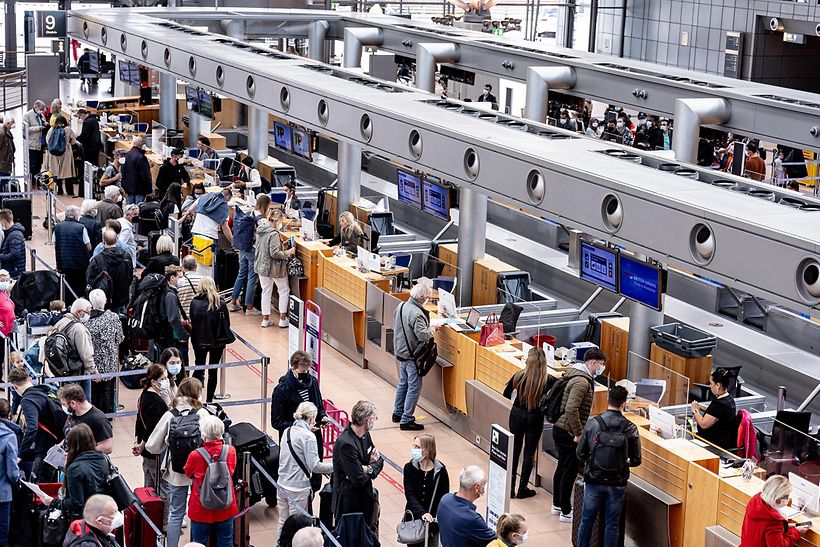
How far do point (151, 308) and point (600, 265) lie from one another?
167 inches

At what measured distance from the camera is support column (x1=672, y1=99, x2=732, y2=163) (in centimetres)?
1324

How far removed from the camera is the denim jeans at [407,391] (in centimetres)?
1171

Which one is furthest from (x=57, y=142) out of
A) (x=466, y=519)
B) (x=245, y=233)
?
(x=466, y=519)

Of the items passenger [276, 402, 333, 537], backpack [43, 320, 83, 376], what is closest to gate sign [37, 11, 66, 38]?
backpack [43, 320, 83, 376]

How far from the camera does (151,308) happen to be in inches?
461

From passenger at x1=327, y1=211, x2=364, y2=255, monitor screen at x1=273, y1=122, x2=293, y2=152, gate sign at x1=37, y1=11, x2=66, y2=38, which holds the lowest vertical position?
passenger at x1=327, y1=211, x2=364, y2=255

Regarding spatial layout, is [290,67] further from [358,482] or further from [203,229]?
[358,482]

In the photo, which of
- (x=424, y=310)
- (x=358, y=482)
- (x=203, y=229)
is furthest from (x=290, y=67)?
(x=358, y=482)

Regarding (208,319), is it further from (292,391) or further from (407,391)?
(292,391)

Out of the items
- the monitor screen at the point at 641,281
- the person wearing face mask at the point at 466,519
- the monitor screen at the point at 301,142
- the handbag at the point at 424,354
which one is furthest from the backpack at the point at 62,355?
the monitor screen at the point at 301,142

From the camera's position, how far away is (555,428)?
9.76m

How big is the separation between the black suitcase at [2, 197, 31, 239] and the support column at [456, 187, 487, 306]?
746cm

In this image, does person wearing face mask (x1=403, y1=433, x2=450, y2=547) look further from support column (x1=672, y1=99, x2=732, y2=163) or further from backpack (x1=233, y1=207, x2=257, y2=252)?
backpack (x1=233, y1=207, x2=257, y2=252)

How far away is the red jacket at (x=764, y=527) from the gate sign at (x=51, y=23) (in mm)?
18017
